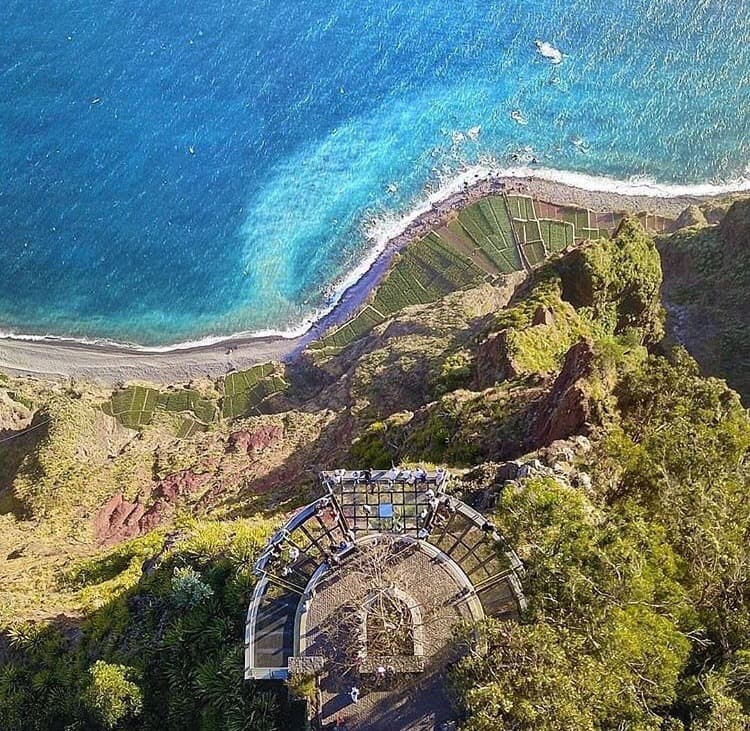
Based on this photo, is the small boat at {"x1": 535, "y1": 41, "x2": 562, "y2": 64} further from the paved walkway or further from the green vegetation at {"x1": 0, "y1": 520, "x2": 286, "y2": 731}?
the paved walkway

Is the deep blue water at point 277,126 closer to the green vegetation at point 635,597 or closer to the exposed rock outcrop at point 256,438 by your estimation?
the exposed rock outcrop at point 256,438

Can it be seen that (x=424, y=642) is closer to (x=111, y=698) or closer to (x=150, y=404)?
(x=111, y=698)

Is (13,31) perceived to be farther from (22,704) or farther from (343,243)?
(22,704)

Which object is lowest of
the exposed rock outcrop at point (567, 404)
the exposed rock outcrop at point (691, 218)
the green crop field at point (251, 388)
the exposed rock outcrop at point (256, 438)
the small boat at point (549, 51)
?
the exposed rock outcrop at point (567, 404)

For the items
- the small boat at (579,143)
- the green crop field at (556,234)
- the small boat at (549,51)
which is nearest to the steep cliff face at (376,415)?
the green crop field at (556,234)

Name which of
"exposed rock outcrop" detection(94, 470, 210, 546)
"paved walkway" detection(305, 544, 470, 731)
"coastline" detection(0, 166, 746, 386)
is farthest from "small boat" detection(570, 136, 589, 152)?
"paved walkway" detection(305, 544, 470, 731)

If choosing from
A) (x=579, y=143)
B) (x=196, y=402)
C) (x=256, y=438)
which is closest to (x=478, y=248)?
(x=579, y=143)

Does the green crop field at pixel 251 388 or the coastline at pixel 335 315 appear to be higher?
the coastline at pixel 335 315
